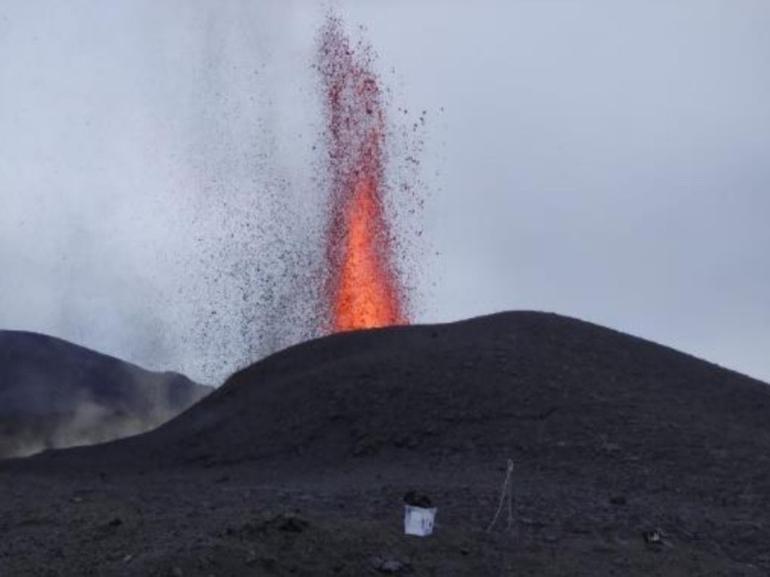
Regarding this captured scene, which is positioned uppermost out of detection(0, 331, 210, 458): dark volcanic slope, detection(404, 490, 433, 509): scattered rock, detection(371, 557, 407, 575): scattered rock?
detection(0, 331, 210, 458): dark volcanic slope

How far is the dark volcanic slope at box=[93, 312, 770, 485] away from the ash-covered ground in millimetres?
55

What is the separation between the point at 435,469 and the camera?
2927 cm

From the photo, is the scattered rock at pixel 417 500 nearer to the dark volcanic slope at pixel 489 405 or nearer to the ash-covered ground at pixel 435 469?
the ash-covered ground at pixel 435 469

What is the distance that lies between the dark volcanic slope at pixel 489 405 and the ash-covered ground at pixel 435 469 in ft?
0.18

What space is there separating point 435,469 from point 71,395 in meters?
28.6

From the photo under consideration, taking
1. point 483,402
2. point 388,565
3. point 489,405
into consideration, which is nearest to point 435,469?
point 489,405

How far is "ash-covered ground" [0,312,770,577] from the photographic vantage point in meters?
21.7

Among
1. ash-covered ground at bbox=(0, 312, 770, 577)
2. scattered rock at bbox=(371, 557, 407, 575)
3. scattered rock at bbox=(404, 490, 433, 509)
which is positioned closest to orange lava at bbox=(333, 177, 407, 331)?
ash-covered ground at bbox=(0, 312, 770, 577)

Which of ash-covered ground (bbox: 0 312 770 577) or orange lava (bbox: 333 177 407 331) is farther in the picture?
orange lava (bbox: 333 177 407 331)

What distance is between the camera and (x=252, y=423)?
1347 inches

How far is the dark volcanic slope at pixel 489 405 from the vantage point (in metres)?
30.3

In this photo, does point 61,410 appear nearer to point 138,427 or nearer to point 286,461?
point 138,427

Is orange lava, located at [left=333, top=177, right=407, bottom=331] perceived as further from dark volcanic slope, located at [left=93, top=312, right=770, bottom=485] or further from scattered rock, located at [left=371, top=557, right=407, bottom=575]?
scattered rock, located at [left=371, top=557, right=407, bottom=575]

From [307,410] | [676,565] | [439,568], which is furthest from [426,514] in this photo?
[307,410]
